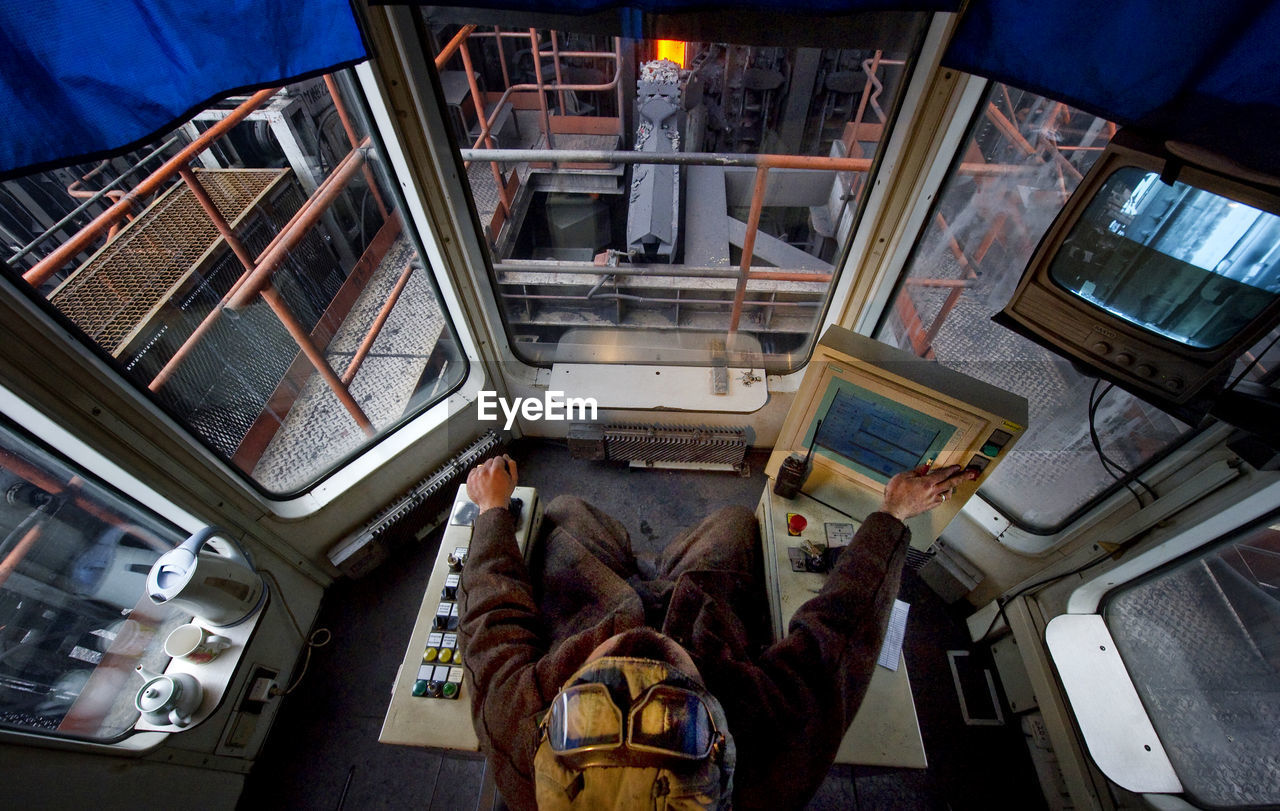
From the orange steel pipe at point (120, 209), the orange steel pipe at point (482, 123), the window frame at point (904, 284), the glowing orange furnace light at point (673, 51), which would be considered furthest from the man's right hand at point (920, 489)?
the glowing orange furnace light at point (673, 51)

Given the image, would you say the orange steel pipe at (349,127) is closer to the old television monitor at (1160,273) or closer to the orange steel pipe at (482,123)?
the orange steel pipe at (482,123)

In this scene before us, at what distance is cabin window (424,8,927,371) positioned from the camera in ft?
8.98

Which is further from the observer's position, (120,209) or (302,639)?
(302,639)

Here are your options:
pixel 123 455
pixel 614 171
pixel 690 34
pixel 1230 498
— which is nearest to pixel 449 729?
pixel 123 455

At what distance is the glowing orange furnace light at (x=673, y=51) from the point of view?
428cm

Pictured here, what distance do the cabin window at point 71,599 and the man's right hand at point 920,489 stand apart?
2.30 metres

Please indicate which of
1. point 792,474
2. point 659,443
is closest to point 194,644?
point 659,443

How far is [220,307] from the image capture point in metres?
1.70

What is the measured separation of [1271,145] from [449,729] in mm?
2249

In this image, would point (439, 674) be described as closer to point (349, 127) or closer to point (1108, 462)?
point (349, 127)

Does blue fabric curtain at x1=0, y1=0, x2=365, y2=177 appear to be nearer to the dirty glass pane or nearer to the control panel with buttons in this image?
the control panel with buttons

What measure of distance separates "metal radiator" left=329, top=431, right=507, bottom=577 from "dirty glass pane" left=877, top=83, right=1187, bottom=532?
1981 millimetres

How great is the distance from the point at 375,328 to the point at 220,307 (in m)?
0.55

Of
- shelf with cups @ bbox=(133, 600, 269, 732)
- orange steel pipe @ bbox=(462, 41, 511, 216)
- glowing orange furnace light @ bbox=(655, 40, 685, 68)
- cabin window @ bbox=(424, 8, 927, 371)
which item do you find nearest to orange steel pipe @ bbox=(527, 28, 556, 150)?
cabin window @ bbox=(424, 8, 927, 371)
